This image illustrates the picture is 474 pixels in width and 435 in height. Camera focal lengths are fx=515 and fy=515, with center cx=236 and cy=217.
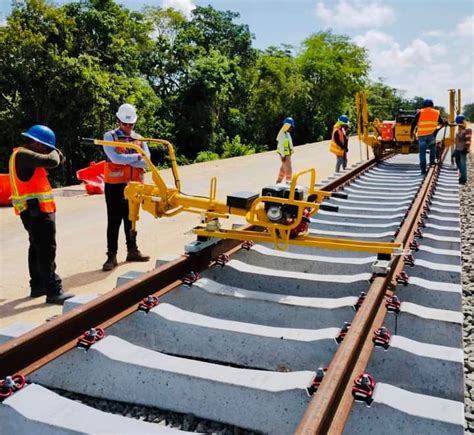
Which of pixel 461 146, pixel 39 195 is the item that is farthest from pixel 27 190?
pixel 461 146

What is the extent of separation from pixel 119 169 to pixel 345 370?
13.0 feet

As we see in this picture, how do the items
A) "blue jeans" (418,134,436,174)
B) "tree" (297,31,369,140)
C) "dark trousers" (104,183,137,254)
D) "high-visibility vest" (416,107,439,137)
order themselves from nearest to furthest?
"dark trousers" (104,183,137,254) → "high-visibility vest" (416,107,439,137) → "blue jeans" (418,134,436,174) → "tree" (297,31,369,140)

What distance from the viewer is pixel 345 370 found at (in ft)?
7.82

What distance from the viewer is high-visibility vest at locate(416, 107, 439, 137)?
10.4 m

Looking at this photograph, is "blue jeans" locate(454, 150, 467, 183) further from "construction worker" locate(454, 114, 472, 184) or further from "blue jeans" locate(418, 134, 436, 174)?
"blue jeans" locate(418, 134, 436, 174)

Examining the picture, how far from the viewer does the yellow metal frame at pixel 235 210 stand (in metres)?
3.78

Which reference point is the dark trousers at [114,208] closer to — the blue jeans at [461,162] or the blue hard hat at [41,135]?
the blue hard hat at [41,135]

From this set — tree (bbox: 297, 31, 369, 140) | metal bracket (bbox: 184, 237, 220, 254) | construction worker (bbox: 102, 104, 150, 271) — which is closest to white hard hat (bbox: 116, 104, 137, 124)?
construction worker (bbox: 102, 104, 150, 271)

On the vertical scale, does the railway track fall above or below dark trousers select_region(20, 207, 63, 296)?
below

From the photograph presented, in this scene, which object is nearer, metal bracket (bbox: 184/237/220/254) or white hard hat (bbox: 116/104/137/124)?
metal bracket (bbox: 184/237/220/254)

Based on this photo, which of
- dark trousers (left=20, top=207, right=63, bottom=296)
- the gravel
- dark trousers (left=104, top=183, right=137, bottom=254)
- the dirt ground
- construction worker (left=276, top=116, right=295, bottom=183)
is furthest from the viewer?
construction worker (left=276, top=116, right=295, bottom=183)

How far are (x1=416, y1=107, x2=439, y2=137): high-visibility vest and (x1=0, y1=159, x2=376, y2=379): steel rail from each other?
25.2 feet

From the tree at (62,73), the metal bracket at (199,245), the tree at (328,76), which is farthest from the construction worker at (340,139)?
the tree at (328,76)

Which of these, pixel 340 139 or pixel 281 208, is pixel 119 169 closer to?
pixel 281 208
